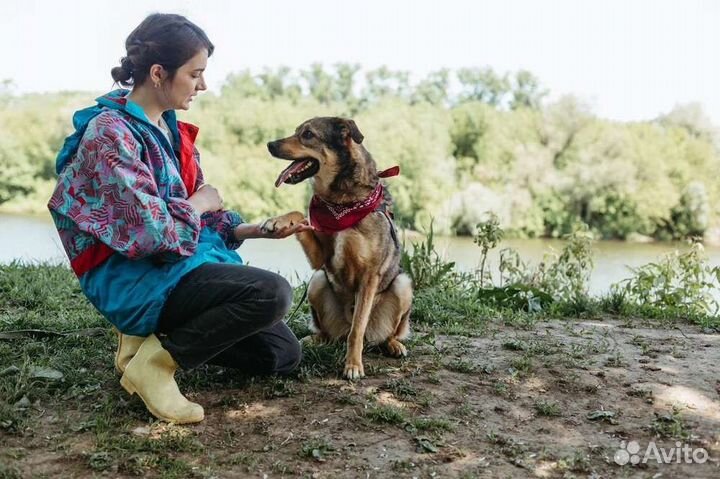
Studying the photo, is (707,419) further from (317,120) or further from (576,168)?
(576,168)

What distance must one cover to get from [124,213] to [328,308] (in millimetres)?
1734

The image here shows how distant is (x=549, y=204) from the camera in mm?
25797

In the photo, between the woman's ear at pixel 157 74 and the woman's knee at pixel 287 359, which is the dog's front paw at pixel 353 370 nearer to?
the woman's knee at pixel 287 359

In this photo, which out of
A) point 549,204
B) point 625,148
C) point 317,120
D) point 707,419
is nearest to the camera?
point 707,419

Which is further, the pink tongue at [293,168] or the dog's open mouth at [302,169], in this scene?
the dog's open mouth at [302,169]

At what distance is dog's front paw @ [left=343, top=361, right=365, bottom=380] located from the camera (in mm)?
3666

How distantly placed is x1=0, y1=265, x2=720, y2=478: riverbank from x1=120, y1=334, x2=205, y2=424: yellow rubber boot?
0.20 ft

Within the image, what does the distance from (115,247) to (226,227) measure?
31.9 inches

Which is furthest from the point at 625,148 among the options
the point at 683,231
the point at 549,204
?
the point at 683,231

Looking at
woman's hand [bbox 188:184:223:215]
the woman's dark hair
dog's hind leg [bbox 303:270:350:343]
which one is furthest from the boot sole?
the woman's dark hair

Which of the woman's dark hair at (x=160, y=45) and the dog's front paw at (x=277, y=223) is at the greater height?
the woman's dark hair at (x=160, y=45)

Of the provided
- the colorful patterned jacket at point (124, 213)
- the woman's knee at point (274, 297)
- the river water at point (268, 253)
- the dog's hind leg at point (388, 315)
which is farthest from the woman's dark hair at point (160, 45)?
the river water at point (268, 253)

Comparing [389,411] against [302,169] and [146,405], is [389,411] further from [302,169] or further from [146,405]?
[302,169]

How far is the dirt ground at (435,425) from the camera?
2.70 metres
